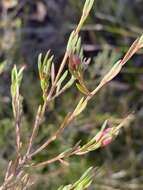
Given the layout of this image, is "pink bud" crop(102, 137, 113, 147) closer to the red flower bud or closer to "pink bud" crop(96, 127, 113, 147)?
"pink bud" crop(96, 127, 113, 147)

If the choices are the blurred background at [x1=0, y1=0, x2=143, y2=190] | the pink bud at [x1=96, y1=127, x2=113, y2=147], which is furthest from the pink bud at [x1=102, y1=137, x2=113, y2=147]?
the blurred background at [x1=0, y1=0, x2=143, y2=190]

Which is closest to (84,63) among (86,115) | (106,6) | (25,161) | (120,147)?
(25,161)

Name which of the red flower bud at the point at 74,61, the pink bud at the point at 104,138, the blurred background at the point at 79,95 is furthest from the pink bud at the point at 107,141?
the blurred background at the point at 79,95

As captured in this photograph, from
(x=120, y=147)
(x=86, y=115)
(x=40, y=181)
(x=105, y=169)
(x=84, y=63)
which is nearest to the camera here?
(x=84, y=63)

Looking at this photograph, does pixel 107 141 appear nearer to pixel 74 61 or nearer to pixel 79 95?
pixel 74 61

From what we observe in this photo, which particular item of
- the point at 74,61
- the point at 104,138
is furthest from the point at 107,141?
the point at 74,61

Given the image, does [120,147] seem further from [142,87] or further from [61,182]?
[61,182]

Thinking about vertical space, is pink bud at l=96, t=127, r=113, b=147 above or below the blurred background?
above

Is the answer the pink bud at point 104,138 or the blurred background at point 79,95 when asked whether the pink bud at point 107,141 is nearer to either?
the pink bud at point 104,138
